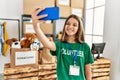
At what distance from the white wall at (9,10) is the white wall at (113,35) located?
2034mm

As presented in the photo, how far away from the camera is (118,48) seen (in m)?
2.75

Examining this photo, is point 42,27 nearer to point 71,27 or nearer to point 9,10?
point 9,10

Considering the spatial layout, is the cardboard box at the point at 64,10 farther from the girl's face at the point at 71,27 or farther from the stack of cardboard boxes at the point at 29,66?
the girl's face at the point at 71,27

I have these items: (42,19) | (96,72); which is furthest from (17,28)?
(42,19)

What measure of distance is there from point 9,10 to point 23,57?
1.72 meters

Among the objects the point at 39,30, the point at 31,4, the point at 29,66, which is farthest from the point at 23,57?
the point at 39,30

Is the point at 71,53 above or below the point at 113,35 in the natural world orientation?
below

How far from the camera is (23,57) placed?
2301 millimetres

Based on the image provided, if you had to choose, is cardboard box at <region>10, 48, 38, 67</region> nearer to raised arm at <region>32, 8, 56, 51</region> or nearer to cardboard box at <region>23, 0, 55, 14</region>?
cardboard box at <region>23, 0, 55, 14</region>

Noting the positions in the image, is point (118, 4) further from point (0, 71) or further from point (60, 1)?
point (0, 71)

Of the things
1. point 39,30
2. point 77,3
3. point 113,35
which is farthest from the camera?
point 77,3

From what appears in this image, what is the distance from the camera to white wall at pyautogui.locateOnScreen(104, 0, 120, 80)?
277cm

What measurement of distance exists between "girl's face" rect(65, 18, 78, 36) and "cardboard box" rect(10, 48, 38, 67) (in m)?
1.17

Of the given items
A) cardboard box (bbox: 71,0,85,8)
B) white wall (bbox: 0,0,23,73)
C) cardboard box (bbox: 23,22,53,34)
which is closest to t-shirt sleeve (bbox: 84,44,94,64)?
cardboard box (bbox: 23,22,53,34)
